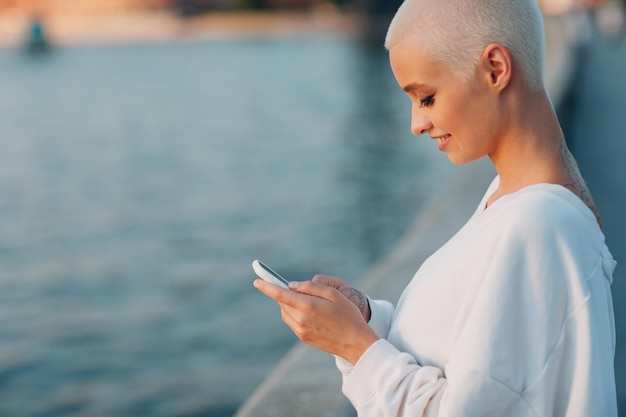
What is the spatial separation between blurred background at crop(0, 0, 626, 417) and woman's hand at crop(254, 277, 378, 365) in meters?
2.83

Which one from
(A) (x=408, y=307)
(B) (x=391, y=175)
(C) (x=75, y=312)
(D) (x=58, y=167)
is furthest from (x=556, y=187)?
(D) (x=58, y=167)

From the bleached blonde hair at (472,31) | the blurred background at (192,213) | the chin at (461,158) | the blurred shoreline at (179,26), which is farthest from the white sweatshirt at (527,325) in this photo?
the blurred shoreline at (179,26)

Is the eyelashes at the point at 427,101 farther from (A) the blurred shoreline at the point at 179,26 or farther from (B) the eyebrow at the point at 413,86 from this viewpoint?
(A) the blurred shoreline at the point at 179,26

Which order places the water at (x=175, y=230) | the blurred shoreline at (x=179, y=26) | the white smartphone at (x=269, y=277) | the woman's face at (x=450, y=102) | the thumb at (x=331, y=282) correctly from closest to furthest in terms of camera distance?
the woman's face at (x=450, y=102) < the white smartphone at (x=269, y=277) < the thumb at (x=331, y=282) < the water at (x=175, y=230) < the blurred shoreline at (x=179, y=26)

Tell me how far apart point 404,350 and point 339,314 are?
133mm

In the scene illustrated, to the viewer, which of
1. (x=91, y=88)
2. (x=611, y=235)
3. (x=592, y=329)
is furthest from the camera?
(x=91, y=88)

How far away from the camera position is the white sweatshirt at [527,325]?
1462 millimetres

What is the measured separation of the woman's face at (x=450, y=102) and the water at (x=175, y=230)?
485cm

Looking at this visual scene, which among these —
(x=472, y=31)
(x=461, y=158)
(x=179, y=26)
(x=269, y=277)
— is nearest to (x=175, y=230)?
(x=269, y=277)

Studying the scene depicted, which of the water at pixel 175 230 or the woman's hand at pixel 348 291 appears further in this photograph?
the water at pixel 175 230

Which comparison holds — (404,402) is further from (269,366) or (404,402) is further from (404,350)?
(269,366)

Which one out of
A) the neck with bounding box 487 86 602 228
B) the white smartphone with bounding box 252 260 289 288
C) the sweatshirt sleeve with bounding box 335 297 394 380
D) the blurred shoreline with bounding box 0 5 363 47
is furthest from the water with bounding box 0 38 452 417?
the blurred shoreline with bounding box 0 5 363 47

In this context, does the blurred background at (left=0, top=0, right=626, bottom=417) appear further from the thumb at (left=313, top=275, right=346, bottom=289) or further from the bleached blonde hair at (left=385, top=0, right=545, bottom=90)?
the bleached blonde hair at (left=385, top=0, right=545, bottom=90)

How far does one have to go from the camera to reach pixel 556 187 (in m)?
1.53
